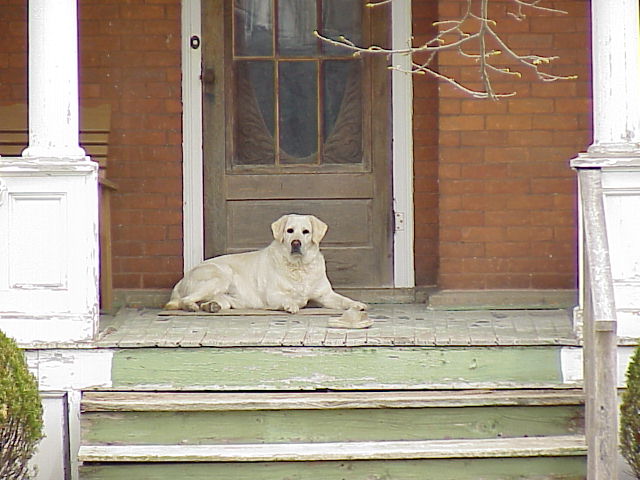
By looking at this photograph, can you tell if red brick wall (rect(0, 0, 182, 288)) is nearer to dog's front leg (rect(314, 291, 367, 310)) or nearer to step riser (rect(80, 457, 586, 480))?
dog's front leg (rect(314, 291, 367, 310))

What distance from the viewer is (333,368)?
534 cm

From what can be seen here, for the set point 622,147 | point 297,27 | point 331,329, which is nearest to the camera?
point 622,147

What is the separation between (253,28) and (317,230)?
144 cm

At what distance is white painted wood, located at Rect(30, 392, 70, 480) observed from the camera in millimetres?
5367

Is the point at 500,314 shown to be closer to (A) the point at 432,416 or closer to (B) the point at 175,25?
(A) the point at 432,416

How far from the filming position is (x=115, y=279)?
23.5 feet

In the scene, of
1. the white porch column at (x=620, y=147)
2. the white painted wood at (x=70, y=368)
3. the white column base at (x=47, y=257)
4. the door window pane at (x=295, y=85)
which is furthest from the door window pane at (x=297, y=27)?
the white painted wood at (x=70, y=368)

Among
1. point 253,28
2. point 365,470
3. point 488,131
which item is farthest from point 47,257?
point 488,131

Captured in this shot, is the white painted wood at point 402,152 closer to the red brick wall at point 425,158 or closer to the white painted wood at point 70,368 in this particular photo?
the red brick wall at point 425,158

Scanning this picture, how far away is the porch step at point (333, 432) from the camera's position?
16.6 feet

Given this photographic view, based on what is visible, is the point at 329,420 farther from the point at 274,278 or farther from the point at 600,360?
the point at 274,278

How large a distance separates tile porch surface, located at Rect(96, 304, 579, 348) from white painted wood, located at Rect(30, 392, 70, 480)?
36 cm

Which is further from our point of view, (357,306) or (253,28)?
(253,28)

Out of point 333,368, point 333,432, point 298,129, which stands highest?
point 298,129
